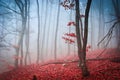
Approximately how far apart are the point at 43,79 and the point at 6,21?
108 ft

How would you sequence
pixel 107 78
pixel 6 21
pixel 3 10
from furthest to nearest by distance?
pixel 6 21, pixel 3 10, pixel 107 78

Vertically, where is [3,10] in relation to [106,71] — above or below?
above

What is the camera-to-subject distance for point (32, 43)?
54.6 meters

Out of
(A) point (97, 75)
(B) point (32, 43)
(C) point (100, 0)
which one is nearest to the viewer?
(A) point (97, 75)

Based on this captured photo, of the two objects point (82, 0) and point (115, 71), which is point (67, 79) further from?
point (82, 0)

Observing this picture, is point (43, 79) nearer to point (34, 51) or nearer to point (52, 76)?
point (52, 76)

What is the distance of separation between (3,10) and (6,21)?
18.1 feet

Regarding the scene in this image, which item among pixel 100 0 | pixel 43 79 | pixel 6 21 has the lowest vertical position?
pixel 43 79

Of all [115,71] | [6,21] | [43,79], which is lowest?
[43,79]

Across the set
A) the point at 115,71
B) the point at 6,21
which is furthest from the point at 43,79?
the point at 6,21

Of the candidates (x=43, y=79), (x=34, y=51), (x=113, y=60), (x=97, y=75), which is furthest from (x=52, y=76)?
(x=34, y=51)

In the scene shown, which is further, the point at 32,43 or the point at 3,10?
the point at 32,43

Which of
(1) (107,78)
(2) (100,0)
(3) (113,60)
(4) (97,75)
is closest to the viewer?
(1) (107,78)

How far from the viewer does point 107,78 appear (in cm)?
962
